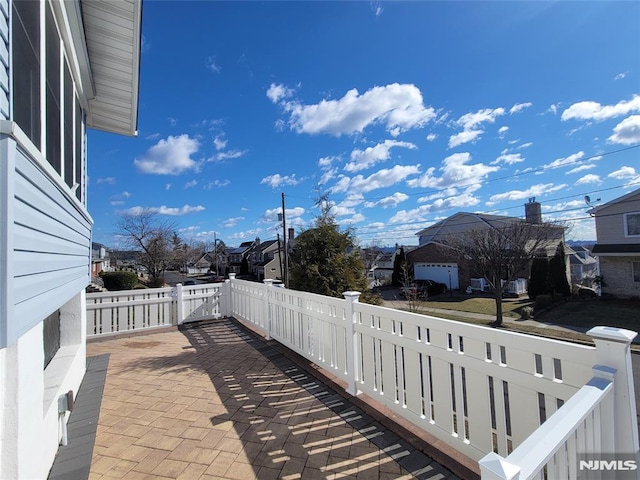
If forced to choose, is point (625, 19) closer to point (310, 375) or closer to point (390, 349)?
point (390, 349)

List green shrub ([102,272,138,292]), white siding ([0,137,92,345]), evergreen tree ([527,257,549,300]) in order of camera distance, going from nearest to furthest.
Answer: white siding ([0,137,92,345])
green shrub ([102,272,138,292])
evergreen tree ([527,257,549,300])

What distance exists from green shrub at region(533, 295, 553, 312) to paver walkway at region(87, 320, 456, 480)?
57.0ft

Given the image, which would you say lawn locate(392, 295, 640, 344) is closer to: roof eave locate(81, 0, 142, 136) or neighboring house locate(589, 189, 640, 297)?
neighboring house locate(589, 189, 640, 297)

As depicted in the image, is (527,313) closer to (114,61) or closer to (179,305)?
(179,305)

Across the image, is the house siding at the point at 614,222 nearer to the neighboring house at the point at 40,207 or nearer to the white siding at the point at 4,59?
the neighboring house at the point at 40,207

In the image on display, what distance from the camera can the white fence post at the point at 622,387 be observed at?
4.70ft

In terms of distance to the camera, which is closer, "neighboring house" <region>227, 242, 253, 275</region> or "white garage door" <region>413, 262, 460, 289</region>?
"white garage door" <region>413, 262, 460, 289</region>

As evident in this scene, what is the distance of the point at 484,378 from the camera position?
6.91 feet

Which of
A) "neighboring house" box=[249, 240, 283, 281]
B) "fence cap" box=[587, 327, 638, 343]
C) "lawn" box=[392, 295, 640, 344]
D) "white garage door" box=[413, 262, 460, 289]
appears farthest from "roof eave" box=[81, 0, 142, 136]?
"neighboring house" box=[249, 240, 283, 281]

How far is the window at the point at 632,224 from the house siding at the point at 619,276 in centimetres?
148

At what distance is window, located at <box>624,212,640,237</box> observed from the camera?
16688mm

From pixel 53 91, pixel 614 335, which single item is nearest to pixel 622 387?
pixel 614 335

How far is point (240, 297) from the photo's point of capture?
711cm

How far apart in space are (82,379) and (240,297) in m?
3.37
